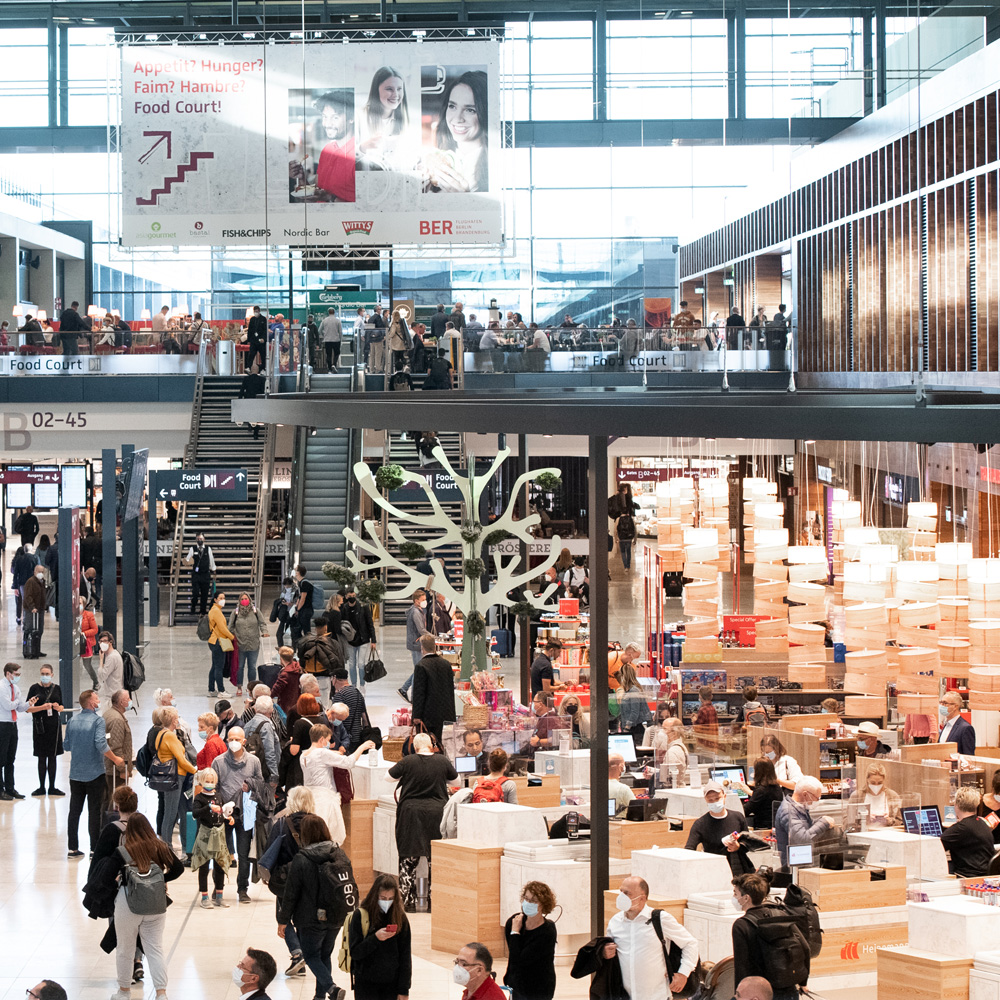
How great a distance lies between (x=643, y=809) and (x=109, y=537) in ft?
31.1

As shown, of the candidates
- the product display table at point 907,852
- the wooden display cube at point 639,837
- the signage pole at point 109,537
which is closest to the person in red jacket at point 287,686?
the signage pole at point 109,537

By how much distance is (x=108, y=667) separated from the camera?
15.8 m

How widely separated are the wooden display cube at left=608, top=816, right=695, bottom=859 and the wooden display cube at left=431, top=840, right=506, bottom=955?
3.31ft

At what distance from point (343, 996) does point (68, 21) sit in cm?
3399

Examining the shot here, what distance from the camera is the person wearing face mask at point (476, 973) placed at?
6867 mm

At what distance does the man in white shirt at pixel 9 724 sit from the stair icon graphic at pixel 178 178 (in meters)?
12.9

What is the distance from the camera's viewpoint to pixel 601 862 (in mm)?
8141

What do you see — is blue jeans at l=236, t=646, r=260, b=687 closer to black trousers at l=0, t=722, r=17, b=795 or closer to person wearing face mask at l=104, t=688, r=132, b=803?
black trousers at l=0, t=722, r=17, b=795

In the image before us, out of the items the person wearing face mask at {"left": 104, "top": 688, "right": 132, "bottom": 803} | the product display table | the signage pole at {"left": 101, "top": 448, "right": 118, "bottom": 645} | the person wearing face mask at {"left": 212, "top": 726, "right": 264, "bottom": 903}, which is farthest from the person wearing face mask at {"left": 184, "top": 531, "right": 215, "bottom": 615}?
the product display table

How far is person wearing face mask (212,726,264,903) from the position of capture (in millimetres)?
10906

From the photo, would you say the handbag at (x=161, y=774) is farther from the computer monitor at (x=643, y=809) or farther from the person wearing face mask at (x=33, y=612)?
the person wearing face mask at (x=33, y=612)

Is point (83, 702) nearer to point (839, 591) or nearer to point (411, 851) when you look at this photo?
point (411, 851)

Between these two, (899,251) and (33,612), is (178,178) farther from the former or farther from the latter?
(899,251)

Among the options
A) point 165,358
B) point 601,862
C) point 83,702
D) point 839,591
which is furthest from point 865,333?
point 601,862
